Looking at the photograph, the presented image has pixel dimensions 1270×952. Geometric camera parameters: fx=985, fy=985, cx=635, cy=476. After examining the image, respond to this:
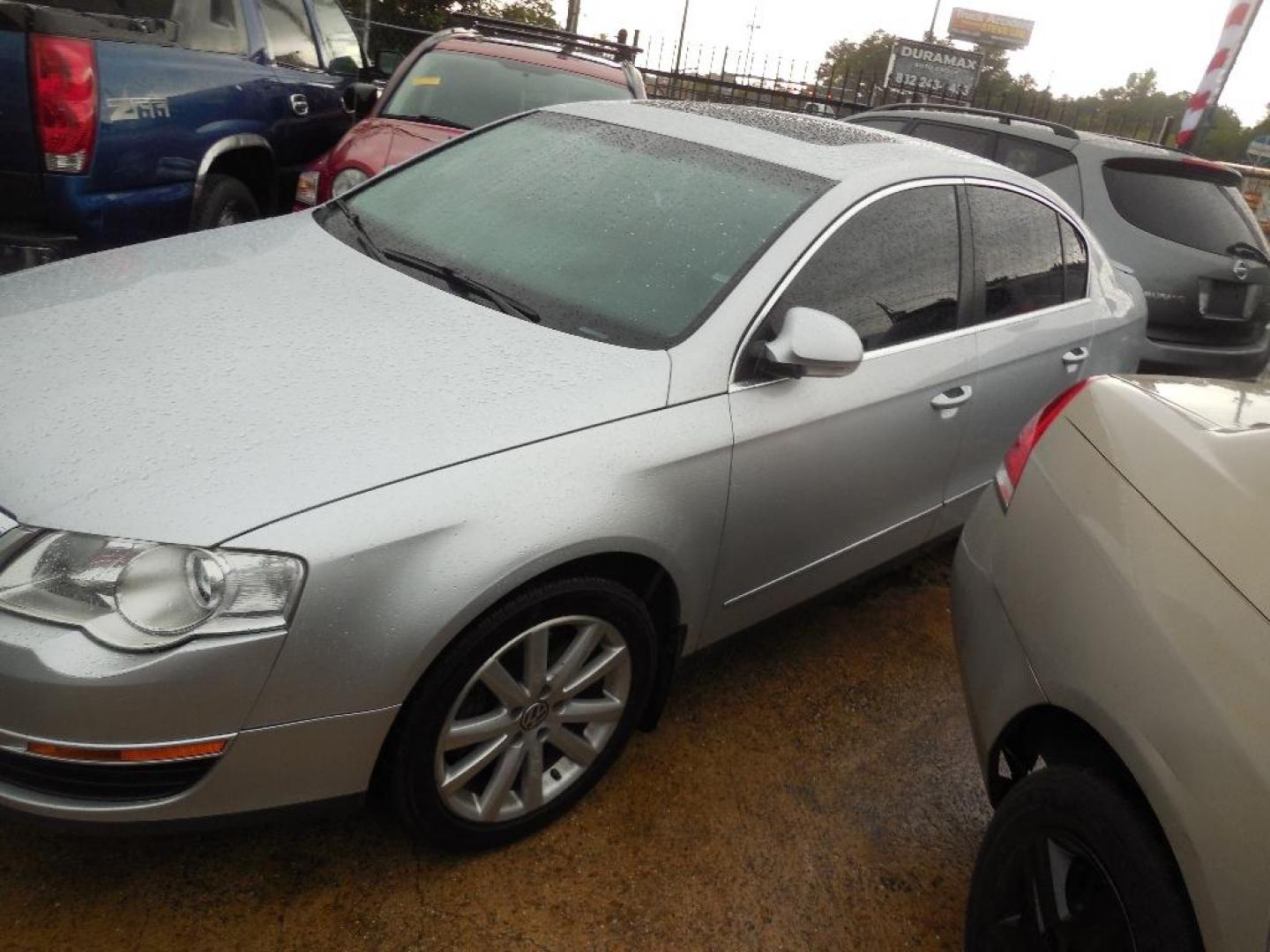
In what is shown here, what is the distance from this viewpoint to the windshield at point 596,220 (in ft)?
8.07

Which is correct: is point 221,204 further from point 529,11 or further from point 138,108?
point 529,11

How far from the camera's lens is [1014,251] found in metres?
3.41

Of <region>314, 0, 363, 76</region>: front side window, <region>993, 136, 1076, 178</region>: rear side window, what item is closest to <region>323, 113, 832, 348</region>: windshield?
<region>993, 136, 1076, 178</region>: rear side window

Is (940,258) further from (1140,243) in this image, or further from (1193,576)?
(1140,243)

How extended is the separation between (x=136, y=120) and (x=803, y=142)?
2658 mm

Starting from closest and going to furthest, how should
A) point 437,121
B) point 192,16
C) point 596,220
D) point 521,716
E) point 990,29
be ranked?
1. point 521,716
2. point 596,220
3. point 192,16
4. point 437,121
5. point 990,29

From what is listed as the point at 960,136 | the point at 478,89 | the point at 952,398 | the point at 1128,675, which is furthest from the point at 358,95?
the point at 1128,675

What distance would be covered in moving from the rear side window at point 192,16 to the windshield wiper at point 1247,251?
542 cm

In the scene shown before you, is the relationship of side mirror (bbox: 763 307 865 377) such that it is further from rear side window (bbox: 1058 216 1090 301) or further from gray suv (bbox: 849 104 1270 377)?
gray suv (bbox: 849 104 1270 377)

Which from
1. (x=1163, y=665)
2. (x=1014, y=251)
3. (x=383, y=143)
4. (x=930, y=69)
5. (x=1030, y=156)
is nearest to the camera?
(x=1163, y=665)

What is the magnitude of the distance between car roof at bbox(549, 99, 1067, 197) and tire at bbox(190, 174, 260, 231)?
2.06 m

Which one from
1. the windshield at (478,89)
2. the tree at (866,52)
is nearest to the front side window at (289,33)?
the windshield at (478,89)

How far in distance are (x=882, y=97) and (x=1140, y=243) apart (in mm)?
16103

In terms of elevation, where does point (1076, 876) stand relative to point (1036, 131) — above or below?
Answer: below
